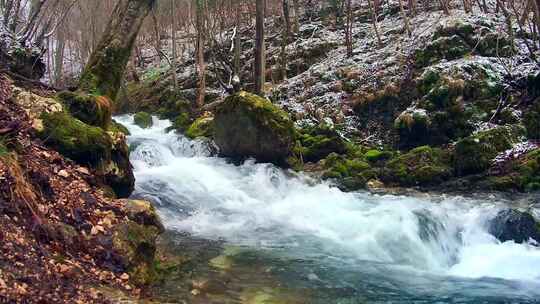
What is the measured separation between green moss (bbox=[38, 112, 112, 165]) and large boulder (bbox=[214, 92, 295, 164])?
7.01 meters

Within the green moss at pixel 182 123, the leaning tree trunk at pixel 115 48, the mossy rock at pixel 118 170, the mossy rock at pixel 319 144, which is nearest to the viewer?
the mossy rock at pixel 118 170

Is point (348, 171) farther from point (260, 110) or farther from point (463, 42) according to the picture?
point (463, 42)

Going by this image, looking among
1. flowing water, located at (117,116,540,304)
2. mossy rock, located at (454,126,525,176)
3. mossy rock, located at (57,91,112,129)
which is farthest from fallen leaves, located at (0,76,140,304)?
mossy rock, located at (454,126,525,176)

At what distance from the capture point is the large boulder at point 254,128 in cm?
1383

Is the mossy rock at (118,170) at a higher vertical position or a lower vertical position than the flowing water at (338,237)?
higher

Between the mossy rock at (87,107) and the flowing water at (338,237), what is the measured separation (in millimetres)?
2318

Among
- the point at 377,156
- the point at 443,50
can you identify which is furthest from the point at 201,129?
the point at 443,50

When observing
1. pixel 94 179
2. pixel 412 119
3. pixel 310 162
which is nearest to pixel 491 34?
pixel 412 119

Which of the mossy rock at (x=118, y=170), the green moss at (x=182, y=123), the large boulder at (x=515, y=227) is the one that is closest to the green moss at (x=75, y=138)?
the mossy rock at (x=118, y=170)

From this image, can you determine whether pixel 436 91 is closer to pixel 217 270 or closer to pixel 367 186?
pixel 367 186

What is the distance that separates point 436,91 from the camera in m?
15.8

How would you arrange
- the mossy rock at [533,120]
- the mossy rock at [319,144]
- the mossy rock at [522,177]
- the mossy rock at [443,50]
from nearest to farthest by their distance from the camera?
the mossy rock at [522,177] < the mossy rock at [533,120] < the mossy rock at [319,144] < the mossy rock at [443,50]

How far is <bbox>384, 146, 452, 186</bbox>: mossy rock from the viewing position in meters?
13.0

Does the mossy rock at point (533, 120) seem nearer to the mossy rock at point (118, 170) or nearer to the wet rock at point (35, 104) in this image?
the mossy rock at point (118, 170)
